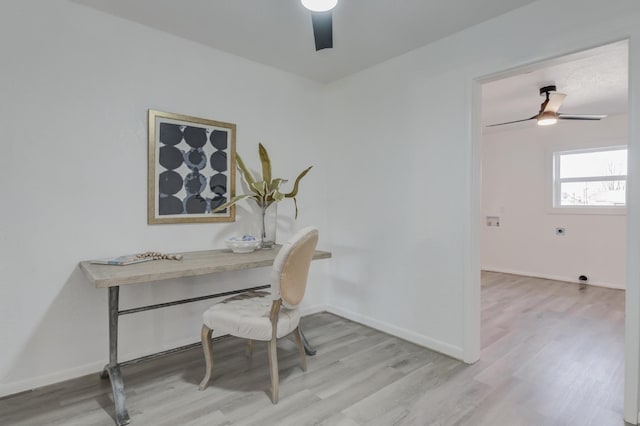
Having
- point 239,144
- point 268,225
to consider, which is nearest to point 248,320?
point 268,225

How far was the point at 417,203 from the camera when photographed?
2828mm

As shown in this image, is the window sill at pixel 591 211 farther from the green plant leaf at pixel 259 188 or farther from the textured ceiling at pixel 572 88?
the green plant leaf at pixel 259 188

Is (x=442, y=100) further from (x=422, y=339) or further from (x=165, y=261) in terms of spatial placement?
(x=165, y=261)

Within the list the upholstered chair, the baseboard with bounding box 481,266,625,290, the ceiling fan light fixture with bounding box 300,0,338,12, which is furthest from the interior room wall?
the baseboard with bounding box 481,266,625,290

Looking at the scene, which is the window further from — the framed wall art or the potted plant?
the framed wall art

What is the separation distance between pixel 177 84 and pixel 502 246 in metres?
5.55

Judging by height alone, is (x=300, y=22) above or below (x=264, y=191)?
above

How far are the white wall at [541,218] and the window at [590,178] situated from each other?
0.52 ft

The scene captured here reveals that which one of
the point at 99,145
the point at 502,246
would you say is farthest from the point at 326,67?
the point at 502,246

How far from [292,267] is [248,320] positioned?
0.40m

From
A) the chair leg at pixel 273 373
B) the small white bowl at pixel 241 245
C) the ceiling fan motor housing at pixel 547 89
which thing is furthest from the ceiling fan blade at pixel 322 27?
the ceiling fan motor housing at pixel 547 89

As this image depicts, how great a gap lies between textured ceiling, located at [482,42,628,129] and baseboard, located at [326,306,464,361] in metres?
2.02

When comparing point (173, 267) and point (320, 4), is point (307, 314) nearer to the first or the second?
point (173, 267)

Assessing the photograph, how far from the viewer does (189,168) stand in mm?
2680
